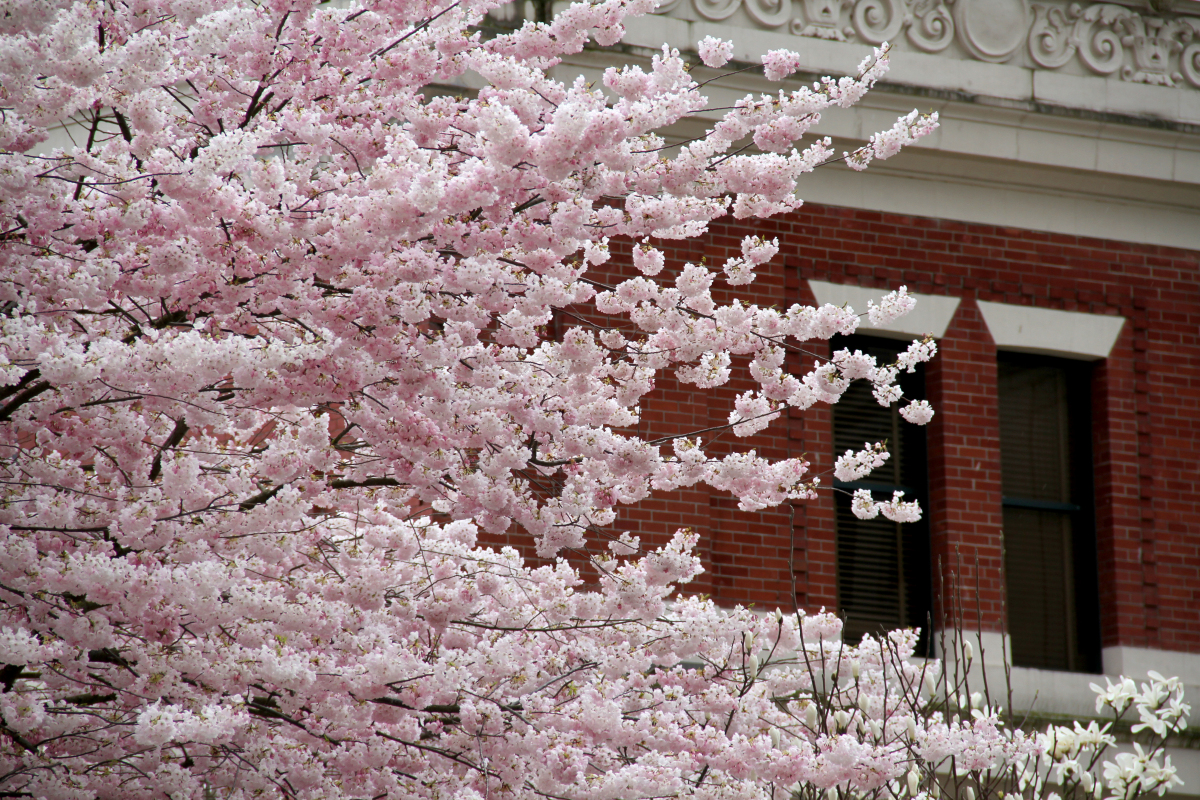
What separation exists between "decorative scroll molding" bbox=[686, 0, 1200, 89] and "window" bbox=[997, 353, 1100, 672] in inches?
90.9

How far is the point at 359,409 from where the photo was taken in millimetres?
5277

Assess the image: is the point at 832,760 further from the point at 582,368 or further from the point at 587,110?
the point at 587,110

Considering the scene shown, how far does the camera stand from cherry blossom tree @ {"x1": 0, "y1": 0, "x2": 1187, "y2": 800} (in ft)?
15.0

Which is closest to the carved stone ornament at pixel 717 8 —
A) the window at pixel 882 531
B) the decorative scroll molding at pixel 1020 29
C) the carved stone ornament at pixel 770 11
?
the decorative scroll molding at pixel 1020 29

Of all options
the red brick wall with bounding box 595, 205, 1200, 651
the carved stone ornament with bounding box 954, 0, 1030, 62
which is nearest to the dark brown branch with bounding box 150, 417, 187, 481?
the red brick wall with bounding box 595, 205, 1200, 651

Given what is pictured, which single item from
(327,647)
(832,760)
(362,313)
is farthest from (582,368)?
(832,760)

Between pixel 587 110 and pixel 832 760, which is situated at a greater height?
pixel 587 110

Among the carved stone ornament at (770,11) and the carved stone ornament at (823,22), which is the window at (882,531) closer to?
the carved stone ornament at (823,22)

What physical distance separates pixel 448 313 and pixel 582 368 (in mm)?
729

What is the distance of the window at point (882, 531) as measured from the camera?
412 inches

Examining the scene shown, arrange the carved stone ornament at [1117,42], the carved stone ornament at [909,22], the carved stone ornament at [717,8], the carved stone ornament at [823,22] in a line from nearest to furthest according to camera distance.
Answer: the carved stone ornament at [717,8]
the carved stone ornament at [823,22]
the carved stone ornament at [909,22]
the carved stone ornament at [1117,42]

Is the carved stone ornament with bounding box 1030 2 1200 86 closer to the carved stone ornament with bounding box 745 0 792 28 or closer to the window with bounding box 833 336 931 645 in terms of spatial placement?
the carved stone ornament with bounding box 745 0 792 28

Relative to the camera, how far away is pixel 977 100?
1054 cm

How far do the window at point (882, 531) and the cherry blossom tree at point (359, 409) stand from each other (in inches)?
144
